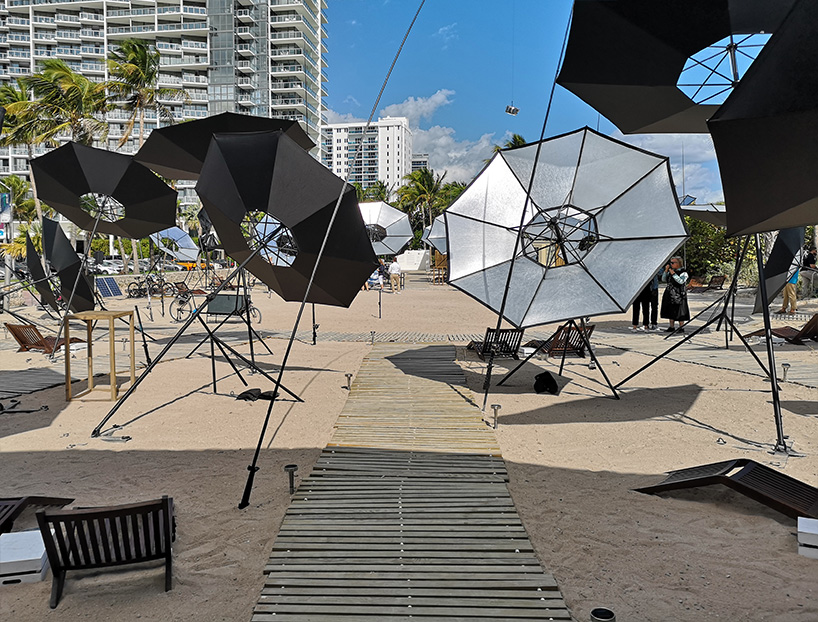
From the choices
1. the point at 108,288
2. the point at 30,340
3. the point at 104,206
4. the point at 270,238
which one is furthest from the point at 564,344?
the point at 108,288

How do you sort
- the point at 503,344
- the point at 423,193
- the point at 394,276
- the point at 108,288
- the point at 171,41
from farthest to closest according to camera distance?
the point at 171,41
the point at 423,193
the point at 394,276
the point at 108,288
the point at 503,344

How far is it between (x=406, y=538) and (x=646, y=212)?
6513mm

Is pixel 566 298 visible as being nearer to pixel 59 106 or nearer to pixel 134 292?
pixel 134 292

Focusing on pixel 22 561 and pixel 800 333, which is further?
pixel 800 333

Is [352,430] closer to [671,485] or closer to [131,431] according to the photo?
[131,431]

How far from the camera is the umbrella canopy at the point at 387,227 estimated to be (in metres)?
26.6

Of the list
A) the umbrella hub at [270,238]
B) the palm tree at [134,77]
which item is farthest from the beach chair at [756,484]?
the palm tree at [134,77]

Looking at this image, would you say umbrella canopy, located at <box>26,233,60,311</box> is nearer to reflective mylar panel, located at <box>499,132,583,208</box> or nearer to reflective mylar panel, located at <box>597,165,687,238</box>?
reflective mylar panel, located at <box>499,132,583,208</box>

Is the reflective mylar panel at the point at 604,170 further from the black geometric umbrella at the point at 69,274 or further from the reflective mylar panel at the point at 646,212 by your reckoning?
the black geometric umbrella at the point at 69,274

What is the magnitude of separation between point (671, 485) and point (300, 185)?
17.8ft

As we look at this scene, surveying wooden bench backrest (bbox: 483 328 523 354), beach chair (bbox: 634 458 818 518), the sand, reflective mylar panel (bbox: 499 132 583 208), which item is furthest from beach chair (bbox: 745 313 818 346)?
beach chair (bbox: 634 458 818 518)

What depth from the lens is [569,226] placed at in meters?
9.73

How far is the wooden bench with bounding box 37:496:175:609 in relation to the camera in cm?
395

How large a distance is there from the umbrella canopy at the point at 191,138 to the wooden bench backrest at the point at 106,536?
6.92 meters
